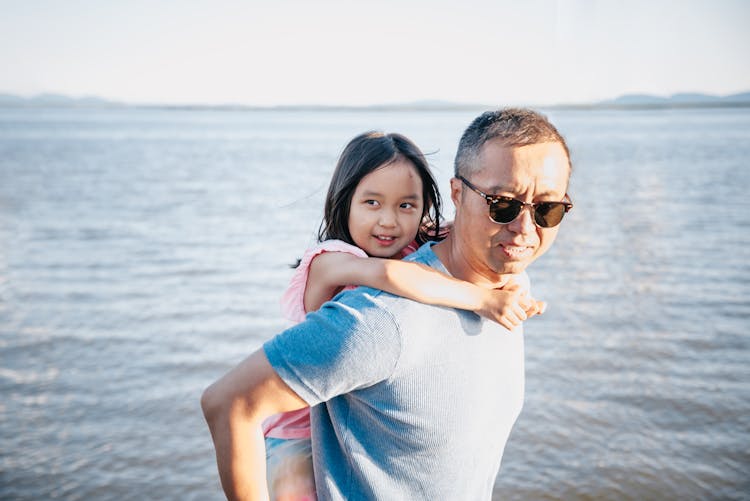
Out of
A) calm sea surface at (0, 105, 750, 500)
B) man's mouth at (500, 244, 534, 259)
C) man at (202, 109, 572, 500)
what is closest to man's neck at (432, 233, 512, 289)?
man at (202, 109, 572, 500)

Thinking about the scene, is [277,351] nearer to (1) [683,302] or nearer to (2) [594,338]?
(2) [594,338]

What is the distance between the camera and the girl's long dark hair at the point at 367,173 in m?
2.99

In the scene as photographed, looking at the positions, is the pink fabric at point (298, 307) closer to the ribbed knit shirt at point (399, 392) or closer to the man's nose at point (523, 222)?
the ribbed knit shirt at point (399, 392)

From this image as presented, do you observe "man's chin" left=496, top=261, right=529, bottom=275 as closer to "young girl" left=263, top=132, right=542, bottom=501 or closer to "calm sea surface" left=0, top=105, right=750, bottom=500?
"young girl" left=263, top=132, right=542, bottom=501

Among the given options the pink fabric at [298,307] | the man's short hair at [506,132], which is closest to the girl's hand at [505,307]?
the man's short hair at [506,132]

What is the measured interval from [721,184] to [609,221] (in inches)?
358

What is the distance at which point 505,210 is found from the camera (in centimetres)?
204

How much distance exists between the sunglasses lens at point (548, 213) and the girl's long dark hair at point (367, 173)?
0.85m

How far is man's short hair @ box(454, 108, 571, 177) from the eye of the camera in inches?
77.7

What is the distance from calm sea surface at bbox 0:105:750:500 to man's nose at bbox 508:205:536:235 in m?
4.34

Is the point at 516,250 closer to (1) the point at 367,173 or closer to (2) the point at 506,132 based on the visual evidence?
(2) the point at 506,132

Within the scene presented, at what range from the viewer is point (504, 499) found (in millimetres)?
5766

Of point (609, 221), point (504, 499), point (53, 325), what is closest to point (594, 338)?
point (504, 499)

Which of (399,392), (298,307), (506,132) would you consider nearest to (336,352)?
(399,392)
